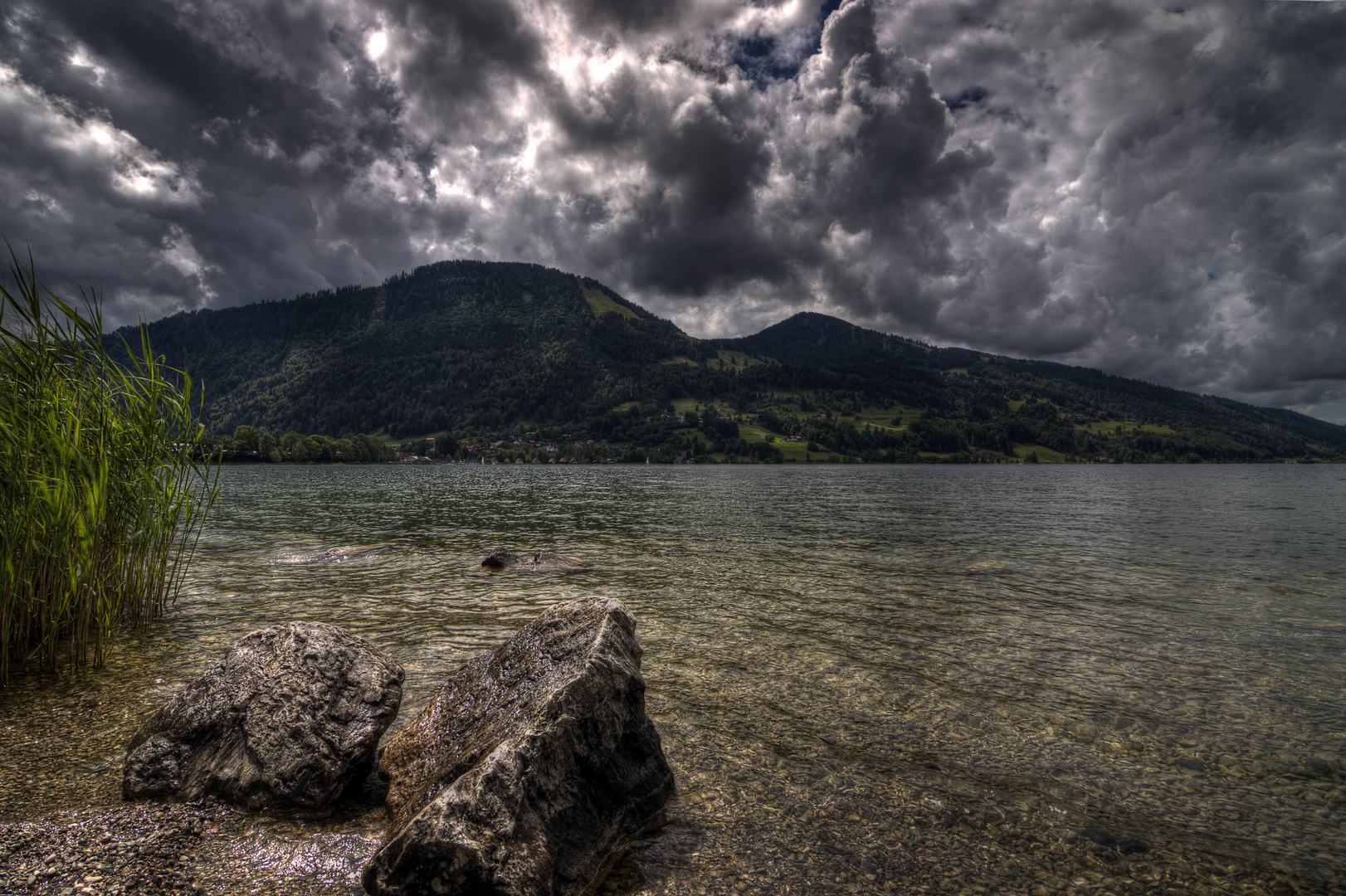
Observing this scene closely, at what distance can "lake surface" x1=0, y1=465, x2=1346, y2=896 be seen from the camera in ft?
16.6

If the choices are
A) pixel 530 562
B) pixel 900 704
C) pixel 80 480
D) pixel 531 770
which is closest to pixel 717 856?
pixel 531 770

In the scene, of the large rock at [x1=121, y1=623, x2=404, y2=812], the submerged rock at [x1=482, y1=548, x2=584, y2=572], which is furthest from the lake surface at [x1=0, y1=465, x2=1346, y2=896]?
the submerged rock at [x1=482, y1=548, x2=584, y2=572]

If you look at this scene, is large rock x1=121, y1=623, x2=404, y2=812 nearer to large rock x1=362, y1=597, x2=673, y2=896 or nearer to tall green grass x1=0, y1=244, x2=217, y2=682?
large rock x1=362, y1=597, x2=673, y2=896

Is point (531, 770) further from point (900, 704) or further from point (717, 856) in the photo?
point (900, 704)

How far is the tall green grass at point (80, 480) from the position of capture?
7637mm

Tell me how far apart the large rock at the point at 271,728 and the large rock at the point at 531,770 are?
54 centimetres

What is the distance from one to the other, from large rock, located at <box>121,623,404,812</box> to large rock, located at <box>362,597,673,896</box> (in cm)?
54

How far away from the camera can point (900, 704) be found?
8508 mm

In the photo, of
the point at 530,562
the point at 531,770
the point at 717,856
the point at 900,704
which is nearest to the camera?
the point at 531,770

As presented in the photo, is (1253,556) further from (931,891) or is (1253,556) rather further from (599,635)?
(599,635)

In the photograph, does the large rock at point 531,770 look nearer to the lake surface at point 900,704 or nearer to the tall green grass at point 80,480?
the lake surface at point 900,704

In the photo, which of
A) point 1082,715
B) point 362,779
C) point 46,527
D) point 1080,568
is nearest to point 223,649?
point 46,527

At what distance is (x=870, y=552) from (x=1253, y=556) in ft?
49.9

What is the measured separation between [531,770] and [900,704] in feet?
20.1
